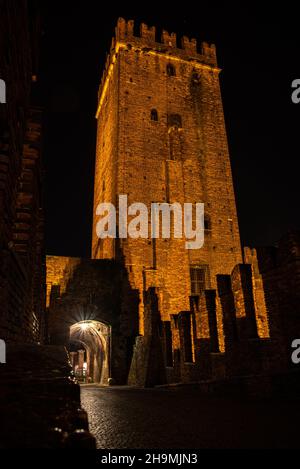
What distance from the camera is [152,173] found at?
19.5m

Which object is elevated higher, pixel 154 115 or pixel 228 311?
pixel 154 115

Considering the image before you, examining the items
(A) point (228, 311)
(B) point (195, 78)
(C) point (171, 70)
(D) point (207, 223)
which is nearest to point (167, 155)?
(D) point (207, 223)

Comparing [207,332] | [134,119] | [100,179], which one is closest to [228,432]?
[207,332]

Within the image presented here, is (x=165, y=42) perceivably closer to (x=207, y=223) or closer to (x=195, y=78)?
(x=195, y=78)

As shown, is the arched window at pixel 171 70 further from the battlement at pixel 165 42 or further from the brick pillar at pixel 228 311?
the brick pillar at pixel 228 311

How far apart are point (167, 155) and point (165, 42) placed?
9119 mm

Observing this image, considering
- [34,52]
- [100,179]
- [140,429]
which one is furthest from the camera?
[100,179]

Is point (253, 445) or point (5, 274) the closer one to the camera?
point (253, 445)

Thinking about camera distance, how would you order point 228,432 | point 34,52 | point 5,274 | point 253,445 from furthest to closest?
point 34,52
point 5,274
point 228,432
point 253,445

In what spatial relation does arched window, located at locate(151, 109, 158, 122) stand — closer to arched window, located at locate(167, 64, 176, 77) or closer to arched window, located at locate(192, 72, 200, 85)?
arched window, located at locate(167, 64, 176, 77)

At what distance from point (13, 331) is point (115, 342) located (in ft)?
33.3

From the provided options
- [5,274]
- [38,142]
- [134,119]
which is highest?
[134,119]

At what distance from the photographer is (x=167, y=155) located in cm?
2030

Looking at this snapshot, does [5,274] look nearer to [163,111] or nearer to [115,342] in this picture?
[115,342]
